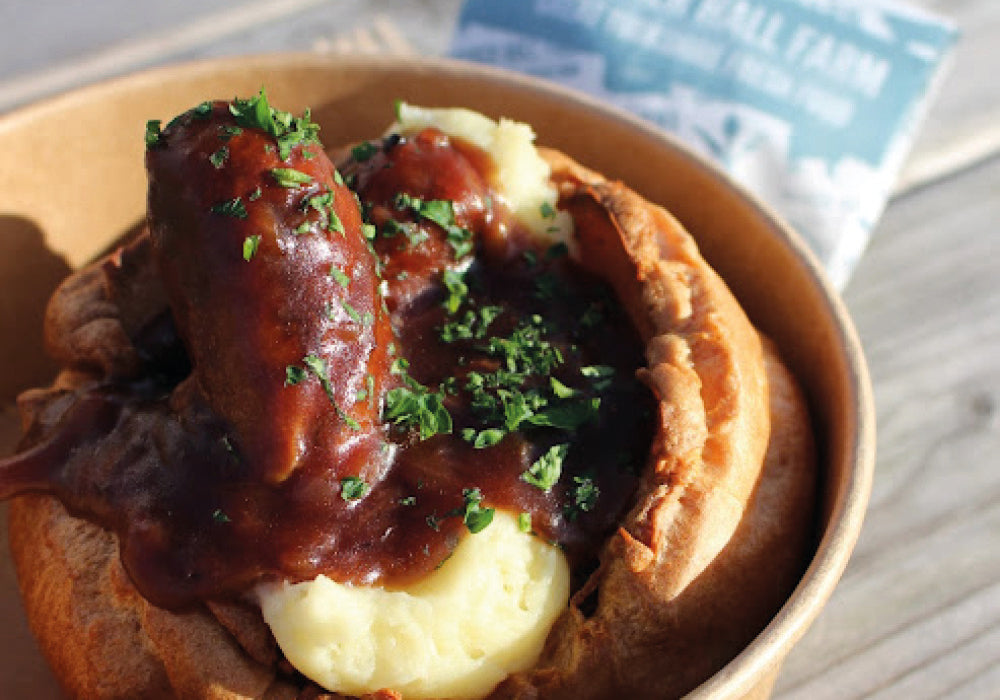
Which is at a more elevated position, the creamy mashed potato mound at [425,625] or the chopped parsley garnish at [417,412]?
the chopped parsley garnish at [417,412]

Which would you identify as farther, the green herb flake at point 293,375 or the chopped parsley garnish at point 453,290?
the chopped parsley garnish at point 453,290

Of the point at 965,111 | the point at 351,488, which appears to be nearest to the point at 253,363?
the point at 351,488

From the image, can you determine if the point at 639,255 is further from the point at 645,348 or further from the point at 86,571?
the point at 86,571

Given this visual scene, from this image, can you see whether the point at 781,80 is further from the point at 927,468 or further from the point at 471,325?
the point at 471,325

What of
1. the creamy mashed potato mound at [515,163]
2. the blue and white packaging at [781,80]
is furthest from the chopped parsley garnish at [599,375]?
the blue and white packaging at [781,80]

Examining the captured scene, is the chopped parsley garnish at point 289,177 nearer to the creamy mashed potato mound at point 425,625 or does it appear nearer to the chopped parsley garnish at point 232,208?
the chopped parsley garnish at point 232,208

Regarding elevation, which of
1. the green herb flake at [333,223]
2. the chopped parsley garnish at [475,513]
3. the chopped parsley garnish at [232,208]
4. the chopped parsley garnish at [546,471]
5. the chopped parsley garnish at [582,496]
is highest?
the chopped parsley garnish at [232,208]

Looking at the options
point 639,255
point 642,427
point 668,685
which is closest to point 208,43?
point 639,255
